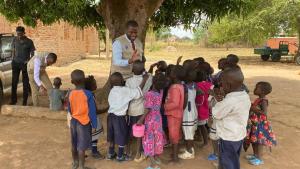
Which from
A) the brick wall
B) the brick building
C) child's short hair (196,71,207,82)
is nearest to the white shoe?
child's short hair (196,71,207,82)

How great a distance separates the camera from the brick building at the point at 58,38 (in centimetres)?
1644

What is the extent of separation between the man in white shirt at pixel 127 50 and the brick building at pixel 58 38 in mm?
8300

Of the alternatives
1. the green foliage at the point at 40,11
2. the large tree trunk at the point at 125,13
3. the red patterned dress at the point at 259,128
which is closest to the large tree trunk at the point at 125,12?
the large tree trunk at the point at 125,13

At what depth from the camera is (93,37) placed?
27.8 metres

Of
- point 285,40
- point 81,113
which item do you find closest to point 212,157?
point 81,113

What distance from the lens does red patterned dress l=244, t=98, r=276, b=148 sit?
4.79 m

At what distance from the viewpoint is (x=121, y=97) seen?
4656 millimetres

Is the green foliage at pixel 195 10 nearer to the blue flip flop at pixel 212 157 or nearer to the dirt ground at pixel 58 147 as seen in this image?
the dirt ground at pixel 58 147

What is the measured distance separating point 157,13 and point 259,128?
14.4ft

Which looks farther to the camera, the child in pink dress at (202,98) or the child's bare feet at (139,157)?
the child in pink dress at (202,98)

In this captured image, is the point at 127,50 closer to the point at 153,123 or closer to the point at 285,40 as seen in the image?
the point at 153,123

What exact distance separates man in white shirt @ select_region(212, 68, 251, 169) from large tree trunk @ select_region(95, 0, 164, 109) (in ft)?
11.3

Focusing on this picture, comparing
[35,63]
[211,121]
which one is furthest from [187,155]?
[35,63]

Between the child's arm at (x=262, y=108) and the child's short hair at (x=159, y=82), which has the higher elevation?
the child's short hair at (x=159, y=82)
